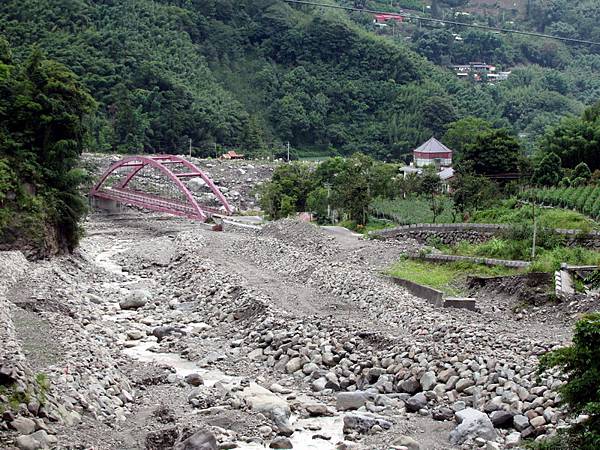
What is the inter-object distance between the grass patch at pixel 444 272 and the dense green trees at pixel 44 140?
1383cm

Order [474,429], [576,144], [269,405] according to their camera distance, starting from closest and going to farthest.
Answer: [474,429]
[269,405]
[576,144]

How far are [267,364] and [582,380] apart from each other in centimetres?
998

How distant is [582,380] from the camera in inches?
520

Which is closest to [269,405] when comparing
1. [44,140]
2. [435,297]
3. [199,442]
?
[199,442]

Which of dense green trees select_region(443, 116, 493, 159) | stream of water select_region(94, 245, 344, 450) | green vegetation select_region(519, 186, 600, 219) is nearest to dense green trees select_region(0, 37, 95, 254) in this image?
stream of water select_region(94, 245, 344, 450)

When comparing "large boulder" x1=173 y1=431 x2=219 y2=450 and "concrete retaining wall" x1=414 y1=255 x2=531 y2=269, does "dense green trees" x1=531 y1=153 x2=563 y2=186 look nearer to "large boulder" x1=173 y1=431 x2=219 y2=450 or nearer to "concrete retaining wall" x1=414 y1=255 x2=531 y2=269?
"concrete retaining wall" x1=414 y1=255 x2=531 y2=269

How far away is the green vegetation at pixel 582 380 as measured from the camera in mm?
12992

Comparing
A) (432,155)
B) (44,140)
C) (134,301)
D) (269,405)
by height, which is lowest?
(134,301)

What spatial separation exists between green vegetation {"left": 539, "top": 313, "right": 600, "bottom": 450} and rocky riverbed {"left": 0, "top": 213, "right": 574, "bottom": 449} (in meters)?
2.05

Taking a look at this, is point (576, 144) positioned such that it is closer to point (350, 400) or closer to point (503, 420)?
point (350, 400)

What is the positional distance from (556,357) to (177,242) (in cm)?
3183

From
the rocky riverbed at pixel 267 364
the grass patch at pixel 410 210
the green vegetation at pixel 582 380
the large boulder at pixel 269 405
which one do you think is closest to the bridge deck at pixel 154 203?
the grass patch at pixel 410 210

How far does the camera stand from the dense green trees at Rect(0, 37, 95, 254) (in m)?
33.9

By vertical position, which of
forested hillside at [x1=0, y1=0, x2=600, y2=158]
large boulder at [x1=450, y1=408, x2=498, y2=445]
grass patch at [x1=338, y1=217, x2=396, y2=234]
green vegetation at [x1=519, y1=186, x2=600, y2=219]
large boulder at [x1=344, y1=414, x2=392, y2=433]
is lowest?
large boulder at [x1=344, y1=414, x2=392, y2=433]
